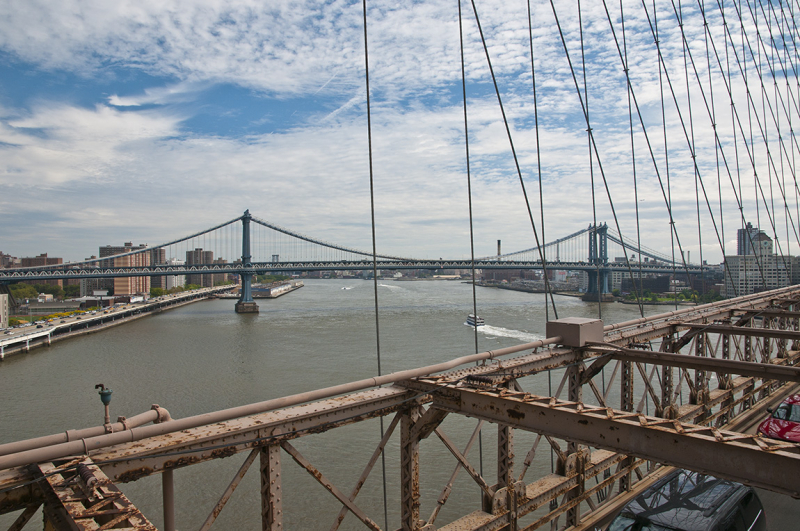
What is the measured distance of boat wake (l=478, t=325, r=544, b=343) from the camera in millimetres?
24484

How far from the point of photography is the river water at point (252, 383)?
8.20 metres

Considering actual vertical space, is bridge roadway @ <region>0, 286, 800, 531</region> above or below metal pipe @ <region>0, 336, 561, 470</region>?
below

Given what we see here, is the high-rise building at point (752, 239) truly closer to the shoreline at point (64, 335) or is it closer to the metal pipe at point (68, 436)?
the metal pipe at point (68, 436)

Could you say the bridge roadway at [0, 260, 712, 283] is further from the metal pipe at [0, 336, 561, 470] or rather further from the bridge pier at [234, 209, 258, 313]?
the metal pipe at [0, 336, 561, 470]

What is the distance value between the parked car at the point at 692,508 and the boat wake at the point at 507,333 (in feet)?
64.1

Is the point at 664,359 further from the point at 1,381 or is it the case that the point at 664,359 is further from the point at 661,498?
the point at 1,381

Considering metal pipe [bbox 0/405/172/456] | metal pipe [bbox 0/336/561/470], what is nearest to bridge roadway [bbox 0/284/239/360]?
metal pipe [bbox 0/405/172/456]

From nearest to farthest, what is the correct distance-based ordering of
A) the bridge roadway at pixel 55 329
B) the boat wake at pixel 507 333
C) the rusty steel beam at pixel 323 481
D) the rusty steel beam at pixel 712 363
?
the rusty steel beam at pixel 323 481 → the rusty steel beam at pixel 712 363 → the boat wake at pixel 507 333 → the bridge roadway at pixel 55 329

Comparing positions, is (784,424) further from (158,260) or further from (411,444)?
(158,260)

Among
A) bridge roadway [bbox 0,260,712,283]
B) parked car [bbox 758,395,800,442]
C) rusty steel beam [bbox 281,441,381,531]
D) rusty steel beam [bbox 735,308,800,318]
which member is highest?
bridge roadway [bbox 0,260,712,283]

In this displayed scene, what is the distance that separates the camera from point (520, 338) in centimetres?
2420

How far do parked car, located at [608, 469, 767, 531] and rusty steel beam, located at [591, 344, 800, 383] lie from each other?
987mm

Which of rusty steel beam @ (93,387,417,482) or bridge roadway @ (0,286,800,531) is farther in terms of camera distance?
rusty steel beam @ (93,387,417,482)

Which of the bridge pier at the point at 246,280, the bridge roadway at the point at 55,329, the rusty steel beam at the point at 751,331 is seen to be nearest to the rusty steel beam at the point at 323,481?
the rusty steel beam at the point at 751,331
